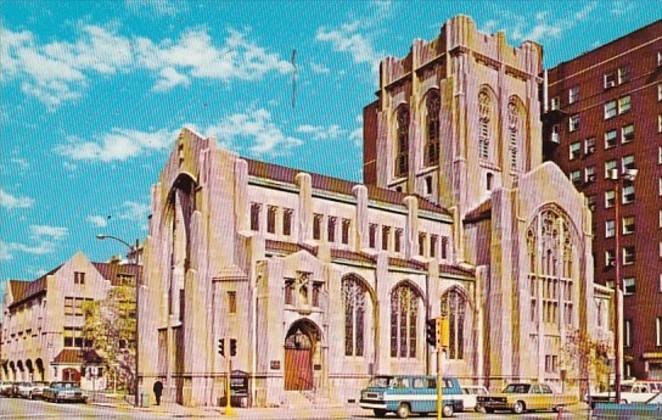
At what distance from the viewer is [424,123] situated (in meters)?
81.3

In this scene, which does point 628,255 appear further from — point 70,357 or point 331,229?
point 70,357

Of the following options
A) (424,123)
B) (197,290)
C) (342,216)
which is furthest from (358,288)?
(424,123)

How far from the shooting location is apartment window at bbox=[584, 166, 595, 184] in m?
89.5

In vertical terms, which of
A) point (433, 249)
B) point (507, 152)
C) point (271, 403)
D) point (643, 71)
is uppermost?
point (643, 71)

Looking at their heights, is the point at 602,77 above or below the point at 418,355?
above

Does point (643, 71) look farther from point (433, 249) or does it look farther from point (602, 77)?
point (433, 249)

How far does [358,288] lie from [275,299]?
8.83 m

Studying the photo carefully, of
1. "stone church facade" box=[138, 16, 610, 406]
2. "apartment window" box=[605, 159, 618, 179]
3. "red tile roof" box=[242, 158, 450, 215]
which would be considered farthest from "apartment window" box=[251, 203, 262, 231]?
"apartment window" box=[605, 159, 618, 179]

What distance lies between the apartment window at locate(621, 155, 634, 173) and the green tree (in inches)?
1746

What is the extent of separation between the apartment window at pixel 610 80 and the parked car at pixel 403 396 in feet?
169

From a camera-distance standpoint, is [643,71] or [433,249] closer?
[433,249]

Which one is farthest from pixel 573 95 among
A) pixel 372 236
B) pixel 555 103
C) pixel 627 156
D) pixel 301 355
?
pixel 301 355

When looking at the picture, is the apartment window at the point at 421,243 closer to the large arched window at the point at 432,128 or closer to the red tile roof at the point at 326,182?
the red tile roof at the point at 326,182

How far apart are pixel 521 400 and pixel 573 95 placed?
5072cm
